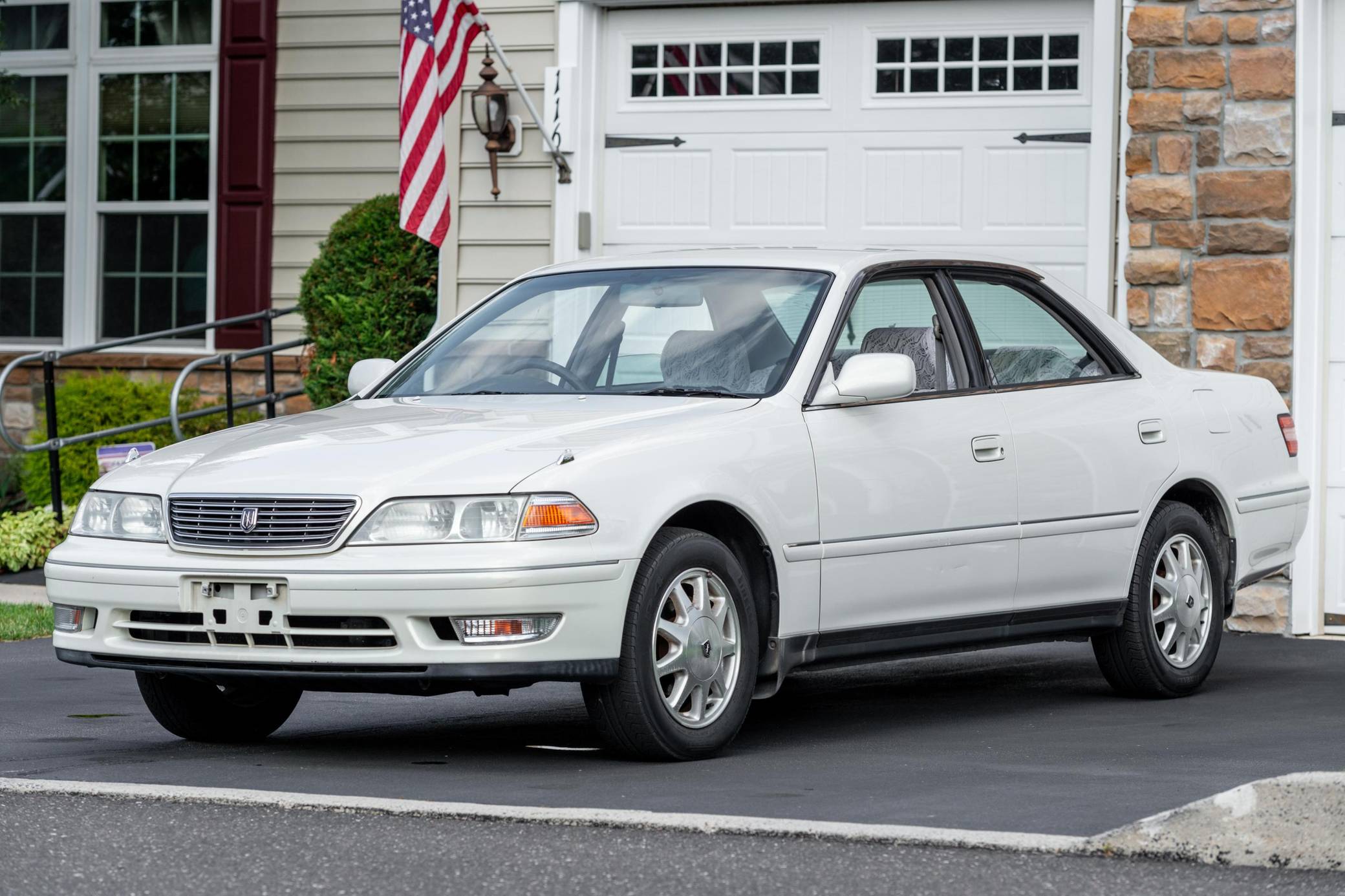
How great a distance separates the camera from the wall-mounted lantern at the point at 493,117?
1245 centimetres

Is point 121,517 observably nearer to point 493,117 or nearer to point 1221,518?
point 1221,518

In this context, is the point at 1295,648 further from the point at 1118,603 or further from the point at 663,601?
the point at 663,601

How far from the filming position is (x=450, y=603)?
5.84 m

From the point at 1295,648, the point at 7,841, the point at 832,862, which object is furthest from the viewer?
the point at 1295,648

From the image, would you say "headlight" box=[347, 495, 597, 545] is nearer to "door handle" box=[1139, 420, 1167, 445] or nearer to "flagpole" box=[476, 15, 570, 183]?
"door handle" box=[1139, 420, 1167, 445]

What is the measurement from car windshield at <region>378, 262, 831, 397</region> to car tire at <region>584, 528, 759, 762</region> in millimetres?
717

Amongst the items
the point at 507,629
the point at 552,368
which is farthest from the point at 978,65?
the point at 507,629

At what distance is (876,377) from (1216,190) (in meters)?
4.54

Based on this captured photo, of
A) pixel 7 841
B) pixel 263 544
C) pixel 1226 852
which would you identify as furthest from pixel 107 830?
pixel 1226 852

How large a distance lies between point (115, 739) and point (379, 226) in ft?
21.6

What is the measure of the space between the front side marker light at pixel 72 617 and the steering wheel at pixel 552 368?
1576mm

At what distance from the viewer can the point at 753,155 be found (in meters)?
12.3

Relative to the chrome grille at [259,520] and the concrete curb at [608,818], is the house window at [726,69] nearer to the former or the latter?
the chrome grille at [259,520]

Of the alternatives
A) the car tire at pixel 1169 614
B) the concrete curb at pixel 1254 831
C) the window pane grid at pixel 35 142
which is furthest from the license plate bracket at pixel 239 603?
the window pane grid at pixel 35 142
